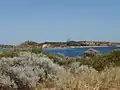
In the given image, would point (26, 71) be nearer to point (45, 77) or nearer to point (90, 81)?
point (45, 77)

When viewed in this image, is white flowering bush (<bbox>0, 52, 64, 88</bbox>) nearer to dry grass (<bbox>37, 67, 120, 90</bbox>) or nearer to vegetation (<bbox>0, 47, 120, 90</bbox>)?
vegetation (<bbox>0, 47, 120, 90</bbox>)

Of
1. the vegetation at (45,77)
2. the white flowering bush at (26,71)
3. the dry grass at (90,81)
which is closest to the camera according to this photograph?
the dry grass at (90,81)

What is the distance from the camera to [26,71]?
40.1 ft

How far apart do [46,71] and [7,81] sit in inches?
74.6

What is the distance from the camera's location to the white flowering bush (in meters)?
11.9

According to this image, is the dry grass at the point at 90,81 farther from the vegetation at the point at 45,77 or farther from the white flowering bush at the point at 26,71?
the white flowering bush at the point at 26,71

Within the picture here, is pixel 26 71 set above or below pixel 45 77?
above

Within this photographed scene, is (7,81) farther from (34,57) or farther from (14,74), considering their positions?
(34,57)

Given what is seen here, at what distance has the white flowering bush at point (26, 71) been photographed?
39.1 feet

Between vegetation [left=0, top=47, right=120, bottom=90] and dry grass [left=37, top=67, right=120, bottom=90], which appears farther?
vegetation [left=0, top=47, right=120, bottom=90]

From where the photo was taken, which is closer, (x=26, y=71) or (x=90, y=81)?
(x=90, y=81)

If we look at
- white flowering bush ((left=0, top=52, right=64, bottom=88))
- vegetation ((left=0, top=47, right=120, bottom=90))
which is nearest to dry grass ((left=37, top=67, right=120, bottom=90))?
vegetation ((left=0, top=47, right=120, bottom=90))

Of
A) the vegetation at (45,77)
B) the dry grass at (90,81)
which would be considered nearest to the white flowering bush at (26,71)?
the vegetation at (45,77)

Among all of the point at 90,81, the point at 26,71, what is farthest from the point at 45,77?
the point at 90,81
